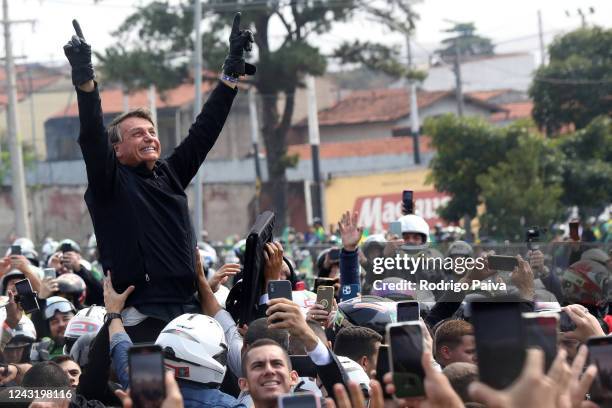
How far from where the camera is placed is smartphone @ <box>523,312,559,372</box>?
3.84m

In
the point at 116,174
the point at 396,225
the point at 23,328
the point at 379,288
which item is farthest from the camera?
the point at 396,225

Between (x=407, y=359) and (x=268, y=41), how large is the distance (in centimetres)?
3854

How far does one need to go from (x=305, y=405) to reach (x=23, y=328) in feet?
19.0

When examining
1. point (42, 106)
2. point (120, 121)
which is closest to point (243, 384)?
point (120, 121)

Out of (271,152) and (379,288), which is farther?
(271,152)

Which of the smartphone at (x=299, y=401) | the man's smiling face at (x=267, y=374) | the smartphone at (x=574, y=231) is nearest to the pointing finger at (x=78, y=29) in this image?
the man's smiling face at (x=267, y=374)

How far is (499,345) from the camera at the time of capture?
3.54 m

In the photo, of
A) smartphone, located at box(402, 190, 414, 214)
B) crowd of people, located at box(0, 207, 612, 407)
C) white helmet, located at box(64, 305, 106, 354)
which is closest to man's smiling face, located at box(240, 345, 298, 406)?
crowd of people, located at box(0, 207, 612, 407)

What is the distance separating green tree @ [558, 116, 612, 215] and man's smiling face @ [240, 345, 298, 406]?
2836 cm

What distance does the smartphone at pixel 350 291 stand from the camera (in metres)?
8.65

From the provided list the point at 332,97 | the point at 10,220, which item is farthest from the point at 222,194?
the point at 332,97

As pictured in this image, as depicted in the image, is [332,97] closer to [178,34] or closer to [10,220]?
[10,220]

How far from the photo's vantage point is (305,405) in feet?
13.6

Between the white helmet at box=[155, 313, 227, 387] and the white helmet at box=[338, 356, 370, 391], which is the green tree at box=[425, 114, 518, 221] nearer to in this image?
the white helmet at box=[338, 356, 370, 391]
